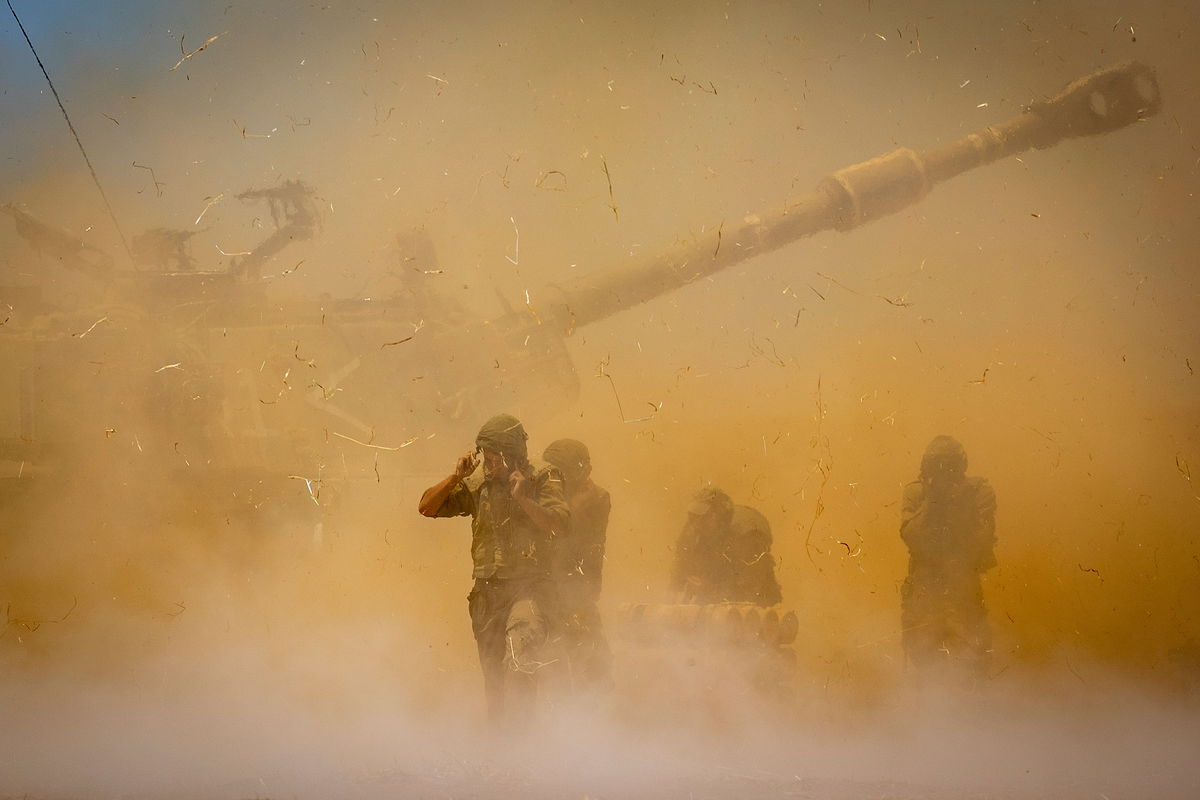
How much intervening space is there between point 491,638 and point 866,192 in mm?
3370

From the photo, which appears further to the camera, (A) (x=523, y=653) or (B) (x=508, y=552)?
(B) (x=508, y=552)

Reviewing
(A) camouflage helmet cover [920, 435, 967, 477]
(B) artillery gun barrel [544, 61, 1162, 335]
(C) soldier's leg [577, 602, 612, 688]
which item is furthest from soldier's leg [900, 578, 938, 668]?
(B) artillery gun barrel [544, 61, 1162, 335]

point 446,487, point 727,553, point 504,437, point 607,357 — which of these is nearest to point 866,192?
point 607,357

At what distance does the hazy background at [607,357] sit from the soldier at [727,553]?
110mm

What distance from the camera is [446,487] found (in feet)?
17.7

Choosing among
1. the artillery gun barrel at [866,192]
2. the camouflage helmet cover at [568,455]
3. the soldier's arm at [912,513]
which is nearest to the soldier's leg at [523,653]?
the camouflage helmet cover at [568,455]

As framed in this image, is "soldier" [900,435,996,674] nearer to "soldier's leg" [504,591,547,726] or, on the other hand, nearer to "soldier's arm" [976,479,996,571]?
"soldier's arm" [976,479,996,571]

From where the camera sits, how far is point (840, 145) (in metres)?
6.52

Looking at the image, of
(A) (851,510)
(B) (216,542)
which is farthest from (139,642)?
(A) (851,510)

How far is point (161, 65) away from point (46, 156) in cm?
93

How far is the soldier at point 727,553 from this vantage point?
6391mm

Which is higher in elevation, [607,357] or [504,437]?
[607,357]

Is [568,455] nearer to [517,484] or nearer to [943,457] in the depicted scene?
[517,484]

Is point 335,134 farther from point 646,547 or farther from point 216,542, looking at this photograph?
point 646,547
